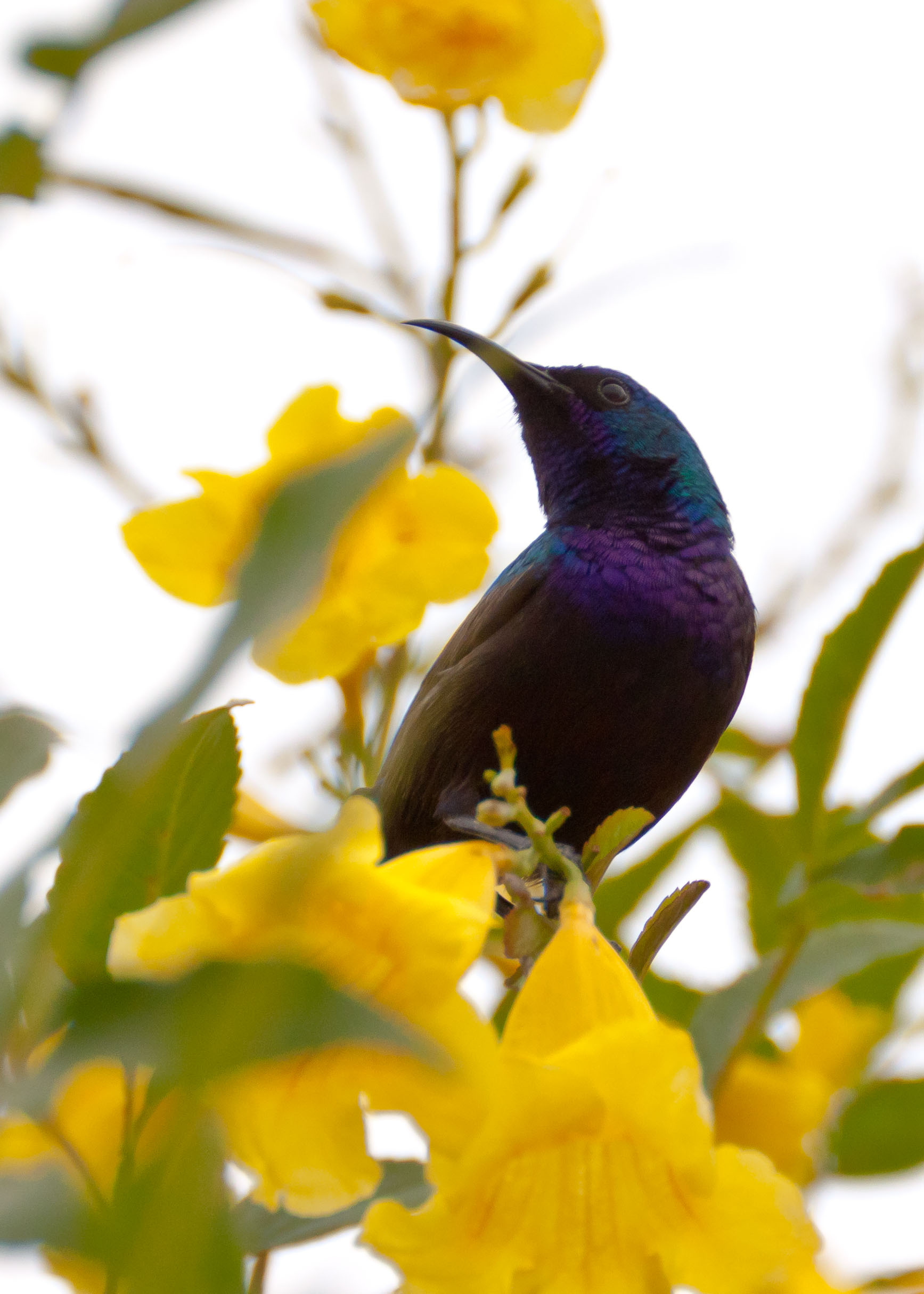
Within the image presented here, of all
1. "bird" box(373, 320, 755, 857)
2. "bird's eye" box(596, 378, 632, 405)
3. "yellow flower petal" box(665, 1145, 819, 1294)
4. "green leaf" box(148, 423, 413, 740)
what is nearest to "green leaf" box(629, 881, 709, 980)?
"yellow flower petal" box(665, 1145, 819, 1294)

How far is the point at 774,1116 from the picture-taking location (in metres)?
1.76

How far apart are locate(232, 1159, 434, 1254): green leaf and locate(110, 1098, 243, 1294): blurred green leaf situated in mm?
733

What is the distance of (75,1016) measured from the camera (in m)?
0.54

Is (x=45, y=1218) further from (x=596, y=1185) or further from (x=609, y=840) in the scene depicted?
(x=609, y=840)

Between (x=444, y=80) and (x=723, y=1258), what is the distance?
118 cm

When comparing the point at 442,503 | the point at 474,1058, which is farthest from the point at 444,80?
the point at 474,1058

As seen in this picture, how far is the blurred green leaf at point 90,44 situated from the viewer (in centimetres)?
38

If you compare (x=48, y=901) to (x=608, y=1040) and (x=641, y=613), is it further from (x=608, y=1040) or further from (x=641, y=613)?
(x=641, y=613)

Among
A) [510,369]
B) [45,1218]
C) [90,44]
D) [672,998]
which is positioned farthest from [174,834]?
[510,369]

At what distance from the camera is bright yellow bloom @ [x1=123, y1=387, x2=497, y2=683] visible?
4.89 feet

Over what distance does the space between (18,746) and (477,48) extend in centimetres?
113

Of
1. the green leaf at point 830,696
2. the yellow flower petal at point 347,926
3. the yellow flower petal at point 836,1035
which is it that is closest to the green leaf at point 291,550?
the yellow flower petal at point 347,926

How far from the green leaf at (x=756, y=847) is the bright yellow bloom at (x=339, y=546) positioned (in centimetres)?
64

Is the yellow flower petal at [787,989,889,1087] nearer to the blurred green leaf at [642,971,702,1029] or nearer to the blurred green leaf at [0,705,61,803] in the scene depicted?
the blurred green leaf at [642,971,702,1029]
